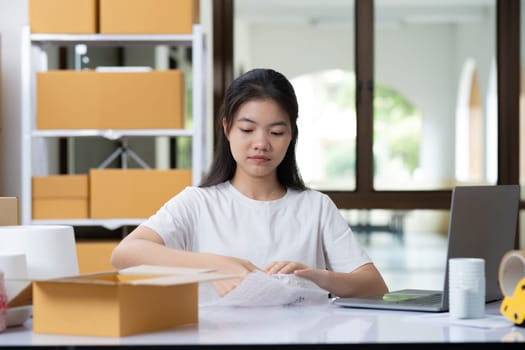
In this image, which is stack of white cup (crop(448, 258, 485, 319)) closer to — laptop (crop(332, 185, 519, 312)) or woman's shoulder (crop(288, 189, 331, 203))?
laptop (crop(332, 185, 519, 312))

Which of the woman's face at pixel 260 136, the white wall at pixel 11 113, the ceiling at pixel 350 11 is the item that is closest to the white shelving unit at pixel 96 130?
the white wall at pixel 11 113

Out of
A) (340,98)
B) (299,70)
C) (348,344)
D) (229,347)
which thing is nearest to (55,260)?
(229,347)

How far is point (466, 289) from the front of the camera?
1.70 meters

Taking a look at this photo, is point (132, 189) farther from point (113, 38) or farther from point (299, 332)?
point (299, 332)

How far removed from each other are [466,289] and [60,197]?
7.43ft

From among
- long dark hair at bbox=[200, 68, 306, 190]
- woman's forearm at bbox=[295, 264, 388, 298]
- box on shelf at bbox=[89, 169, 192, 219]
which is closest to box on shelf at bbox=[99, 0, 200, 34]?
box on shelf at bbox=[89, 169, 192, 219]

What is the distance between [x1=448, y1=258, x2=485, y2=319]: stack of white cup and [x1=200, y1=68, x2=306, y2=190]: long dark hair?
744 millimetres

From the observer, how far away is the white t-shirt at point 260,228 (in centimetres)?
229

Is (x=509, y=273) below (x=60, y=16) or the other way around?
below

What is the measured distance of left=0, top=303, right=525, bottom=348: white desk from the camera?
1.44 m

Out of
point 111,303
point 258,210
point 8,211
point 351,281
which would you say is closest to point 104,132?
point 258,210

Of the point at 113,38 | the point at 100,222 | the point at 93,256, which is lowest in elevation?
the point at 93,256

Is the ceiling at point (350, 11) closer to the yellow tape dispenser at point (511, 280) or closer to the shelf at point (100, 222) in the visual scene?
the shelf at point (100, 222)

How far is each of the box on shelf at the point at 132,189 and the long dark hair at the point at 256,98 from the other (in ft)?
3.87
